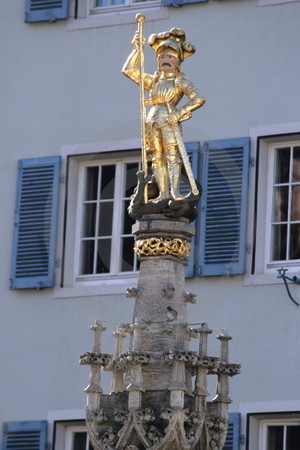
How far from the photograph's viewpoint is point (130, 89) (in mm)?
31562

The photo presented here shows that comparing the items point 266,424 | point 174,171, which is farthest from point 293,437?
point 174,171

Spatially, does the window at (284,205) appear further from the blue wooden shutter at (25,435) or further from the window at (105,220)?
the blue wooden shutter at (25,435)

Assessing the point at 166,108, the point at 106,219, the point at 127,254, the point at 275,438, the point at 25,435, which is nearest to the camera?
the point at 166,108

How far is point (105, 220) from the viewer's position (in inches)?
1232

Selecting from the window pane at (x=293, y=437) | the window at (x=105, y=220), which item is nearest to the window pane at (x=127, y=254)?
the window at (x=105, y=220)

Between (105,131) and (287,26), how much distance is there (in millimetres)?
2836

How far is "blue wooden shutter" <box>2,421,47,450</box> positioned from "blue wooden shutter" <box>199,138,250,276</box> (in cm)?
285

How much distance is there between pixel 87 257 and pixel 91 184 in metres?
0.96

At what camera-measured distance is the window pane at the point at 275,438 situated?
95.4 feet

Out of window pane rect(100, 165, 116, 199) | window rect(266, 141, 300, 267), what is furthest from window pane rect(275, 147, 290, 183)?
window pane rect(100, 165, 116, 199)

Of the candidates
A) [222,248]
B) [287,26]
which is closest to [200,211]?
[222,248]

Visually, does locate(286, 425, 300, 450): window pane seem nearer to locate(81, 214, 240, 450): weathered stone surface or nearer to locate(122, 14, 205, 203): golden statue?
locate(81, 214, 240, 450): weathered stone surface

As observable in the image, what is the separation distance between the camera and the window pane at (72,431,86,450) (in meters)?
30.4

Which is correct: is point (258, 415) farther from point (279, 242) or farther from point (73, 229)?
point (73, 229)
